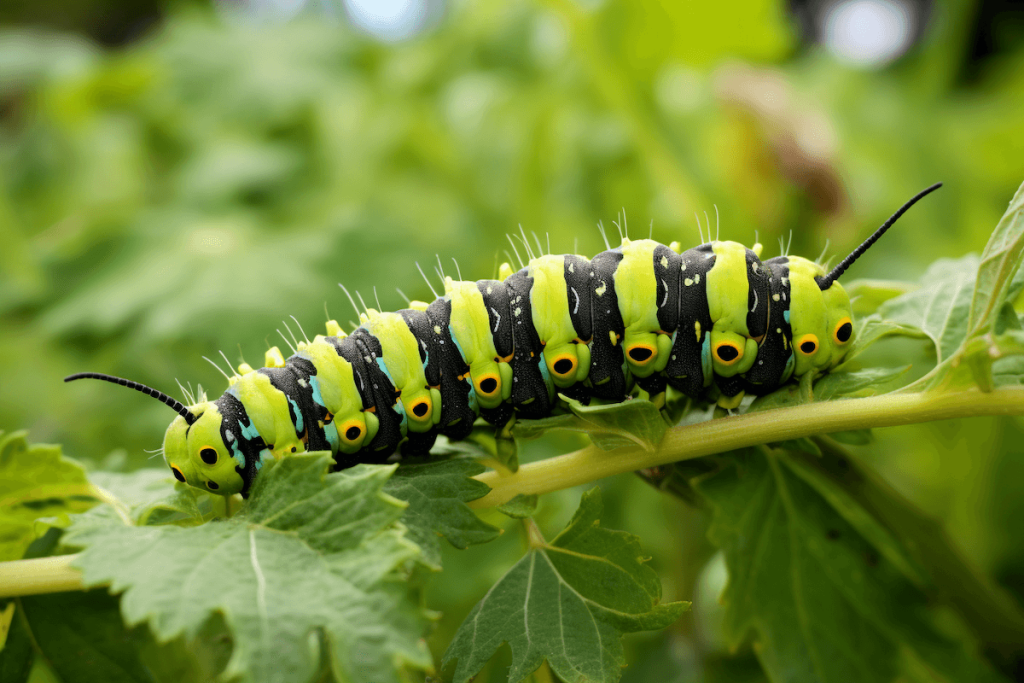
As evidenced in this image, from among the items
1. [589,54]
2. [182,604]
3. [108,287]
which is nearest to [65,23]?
[108,287]

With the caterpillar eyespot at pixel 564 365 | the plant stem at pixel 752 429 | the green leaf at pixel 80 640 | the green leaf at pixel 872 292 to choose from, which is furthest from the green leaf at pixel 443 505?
the green leaf at pixel 872 292

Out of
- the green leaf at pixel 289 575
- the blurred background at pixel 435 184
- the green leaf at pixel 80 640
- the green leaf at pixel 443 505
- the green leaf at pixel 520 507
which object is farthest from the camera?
the blurred background at pixel 435 184

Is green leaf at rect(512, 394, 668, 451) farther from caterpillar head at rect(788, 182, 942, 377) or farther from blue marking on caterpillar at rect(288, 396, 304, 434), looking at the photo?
blue marking on caterpillar at rect(288, 396, 304, 434)

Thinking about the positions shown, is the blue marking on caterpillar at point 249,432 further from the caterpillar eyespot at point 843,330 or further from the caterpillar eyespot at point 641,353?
the caterpillar eyespot at point 843,330

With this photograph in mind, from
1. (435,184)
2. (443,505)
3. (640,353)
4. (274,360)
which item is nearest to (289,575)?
(443,505)

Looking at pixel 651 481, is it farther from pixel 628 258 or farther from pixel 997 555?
pixel 997 555

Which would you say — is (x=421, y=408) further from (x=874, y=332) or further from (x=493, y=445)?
(x=874, y=332)
